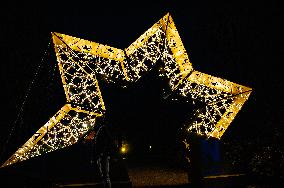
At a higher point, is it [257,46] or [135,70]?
[257,46]

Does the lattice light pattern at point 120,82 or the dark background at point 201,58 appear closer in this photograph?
the lattice light pattern at point 120,82

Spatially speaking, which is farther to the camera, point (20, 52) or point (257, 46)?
point (257, 46)

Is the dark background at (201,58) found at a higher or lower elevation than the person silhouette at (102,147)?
higher

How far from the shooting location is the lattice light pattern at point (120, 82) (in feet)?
7.83

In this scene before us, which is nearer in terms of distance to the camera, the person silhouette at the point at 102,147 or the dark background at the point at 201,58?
the person silhouette at the point at 102,147

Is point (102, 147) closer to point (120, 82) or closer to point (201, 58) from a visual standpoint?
point (120, 82)

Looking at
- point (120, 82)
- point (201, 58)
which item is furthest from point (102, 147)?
point (201, 58)

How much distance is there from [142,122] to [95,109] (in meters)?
0.48

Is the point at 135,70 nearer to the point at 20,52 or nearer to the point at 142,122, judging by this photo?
the point at 142,122

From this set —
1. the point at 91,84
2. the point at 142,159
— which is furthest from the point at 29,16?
the point at 142,159

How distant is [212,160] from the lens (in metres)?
4.54

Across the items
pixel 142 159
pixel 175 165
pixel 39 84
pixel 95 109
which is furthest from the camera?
pixel 39 84

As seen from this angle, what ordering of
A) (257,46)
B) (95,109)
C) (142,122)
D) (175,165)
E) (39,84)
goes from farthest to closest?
(257,46) → (39,84) → (175,165) → (142,122) → (95,109)

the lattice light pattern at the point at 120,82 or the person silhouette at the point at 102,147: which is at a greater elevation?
the lattice light pattern at the point at 120,82
